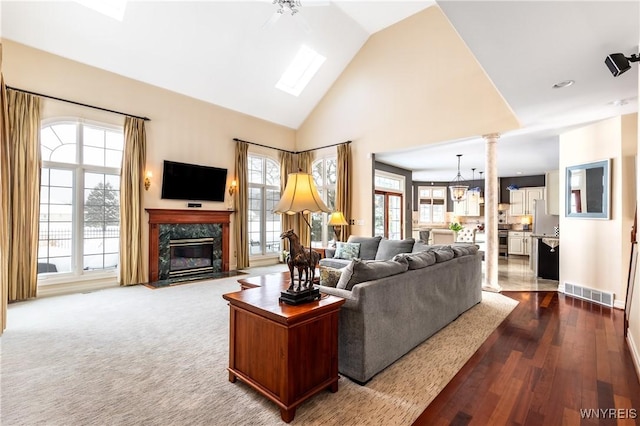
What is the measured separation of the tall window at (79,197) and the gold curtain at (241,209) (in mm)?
2381

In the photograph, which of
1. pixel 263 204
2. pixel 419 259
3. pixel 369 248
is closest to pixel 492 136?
pixel 369 248

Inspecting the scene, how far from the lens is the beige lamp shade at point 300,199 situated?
7.04 feet

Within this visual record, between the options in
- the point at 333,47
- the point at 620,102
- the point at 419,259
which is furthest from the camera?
the point at 333,47

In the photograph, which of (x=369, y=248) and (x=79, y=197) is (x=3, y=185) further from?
(x=369, y=248)

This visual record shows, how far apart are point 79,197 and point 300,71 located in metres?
5.40

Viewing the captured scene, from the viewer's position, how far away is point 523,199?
33.4ft

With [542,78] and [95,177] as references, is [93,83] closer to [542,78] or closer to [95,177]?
[95,177]

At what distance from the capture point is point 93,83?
5.17m

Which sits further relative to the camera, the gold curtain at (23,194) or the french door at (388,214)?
the french door at (388,214)

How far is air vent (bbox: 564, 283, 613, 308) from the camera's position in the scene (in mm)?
4456

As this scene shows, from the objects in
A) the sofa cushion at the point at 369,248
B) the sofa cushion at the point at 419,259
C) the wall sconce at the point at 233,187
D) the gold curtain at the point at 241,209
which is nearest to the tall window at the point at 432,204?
the sofa cushion at the point at 369,248

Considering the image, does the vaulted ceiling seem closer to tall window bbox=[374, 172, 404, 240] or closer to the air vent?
tall window bbox=[374, 172, 404, 240]

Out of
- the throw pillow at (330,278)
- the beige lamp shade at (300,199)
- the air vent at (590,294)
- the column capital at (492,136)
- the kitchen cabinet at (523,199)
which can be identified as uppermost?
the column capital at (492,136)

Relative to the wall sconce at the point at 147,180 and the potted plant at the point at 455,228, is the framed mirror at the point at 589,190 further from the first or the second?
the wall sconce at the point at 147,180
